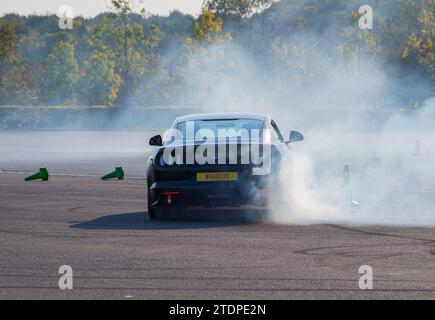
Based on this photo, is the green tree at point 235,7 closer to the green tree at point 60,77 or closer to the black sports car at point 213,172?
the green tree at point 60,77

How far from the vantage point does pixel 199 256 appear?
9.57 metres

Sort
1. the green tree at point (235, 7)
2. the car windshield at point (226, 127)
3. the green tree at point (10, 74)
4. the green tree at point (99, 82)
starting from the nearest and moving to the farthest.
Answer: the car windshield at point (226, 127), the green tree at point (99, 82), the green tree at point (10, 74), the green tree at point (235, 7)

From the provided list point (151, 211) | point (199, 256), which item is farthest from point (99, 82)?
point (199, 256)

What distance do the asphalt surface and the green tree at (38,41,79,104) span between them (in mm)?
64631

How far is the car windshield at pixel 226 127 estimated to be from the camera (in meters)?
13.1

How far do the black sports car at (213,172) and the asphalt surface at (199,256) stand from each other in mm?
286

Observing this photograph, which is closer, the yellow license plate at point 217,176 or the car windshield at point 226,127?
the yellow license plate at point 217,176

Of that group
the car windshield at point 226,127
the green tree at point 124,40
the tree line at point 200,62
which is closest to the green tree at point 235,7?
the tree line at point 200,62

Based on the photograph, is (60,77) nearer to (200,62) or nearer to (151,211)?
(200,62)

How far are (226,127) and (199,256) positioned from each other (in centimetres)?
388

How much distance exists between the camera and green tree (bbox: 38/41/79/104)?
7838 cm

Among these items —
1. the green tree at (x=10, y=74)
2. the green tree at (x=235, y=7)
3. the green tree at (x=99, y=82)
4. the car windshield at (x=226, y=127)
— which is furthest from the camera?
the green tree at (x=235, y=7)
